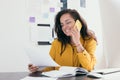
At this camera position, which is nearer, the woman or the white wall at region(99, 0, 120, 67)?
the white wall at region(99, 0, 120, 67)

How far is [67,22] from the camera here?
4.98ft

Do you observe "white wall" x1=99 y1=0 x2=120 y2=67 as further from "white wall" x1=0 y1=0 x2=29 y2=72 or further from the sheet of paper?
"white wall" x1=0 y1=0 x2=29 y2=72

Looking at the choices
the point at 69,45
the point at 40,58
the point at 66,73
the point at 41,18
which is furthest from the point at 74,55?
the point at 41,18

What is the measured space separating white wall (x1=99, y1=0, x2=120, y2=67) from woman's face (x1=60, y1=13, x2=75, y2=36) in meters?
0.56

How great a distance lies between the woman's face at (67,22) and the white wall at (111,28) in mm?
562

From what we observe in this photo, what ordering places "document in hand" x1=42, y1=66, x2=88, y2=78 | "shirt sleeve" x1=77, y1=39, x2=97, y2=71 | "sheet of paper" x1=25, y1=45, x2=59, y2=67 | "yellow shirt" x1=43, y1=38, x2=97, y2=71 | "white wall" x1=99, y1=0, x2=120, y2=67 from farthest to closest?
"yellow shirt" x1=43, y1=38, x2=97, y2=71 < "shirt sleeve" x1=77, y1=39, x2=97, y2=71 < "sheet of paper" x1=25, y1=45, x2=59, y2=67 < "document in hand" x1=42, y1=66, x2=88, y2=78 < "white wall" x1=99, y1=0, x2=120, y2=67

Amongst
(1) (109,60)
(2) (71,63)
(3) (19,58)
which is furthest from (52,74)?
(3) (19,58)

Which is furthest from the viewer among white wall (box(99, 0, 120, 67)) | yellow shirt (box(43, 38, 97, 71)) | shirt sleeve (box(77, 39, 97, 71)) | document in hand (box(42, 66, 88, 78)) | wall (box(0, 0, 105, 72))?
wall (box(0, 0, 105, 72))

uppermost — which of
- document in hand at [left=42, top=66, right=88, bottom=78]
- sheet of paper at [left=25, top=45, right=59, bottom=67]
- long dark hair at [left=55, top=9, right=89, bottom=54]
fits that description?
long dark hair at [left=55, top=9, right=89, bottom=54]

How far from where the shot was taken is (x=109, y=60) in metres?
0.90

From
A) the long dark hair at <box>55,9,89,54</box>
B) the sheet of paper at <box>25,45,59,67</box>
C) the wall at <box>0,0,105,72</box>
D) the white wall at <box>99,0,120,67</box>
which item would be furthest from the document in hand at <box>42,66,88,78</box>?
the wall at <box>0,0,105,72</box>

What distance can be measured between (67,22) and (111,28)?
27.7 inches

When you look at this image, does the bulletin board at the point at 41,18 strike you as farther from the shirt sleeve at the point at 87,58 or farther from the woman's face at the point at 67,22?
the shirt sleeve at the point at 87,58

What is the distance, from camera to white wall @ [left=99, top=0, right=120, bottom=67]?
2.68ft
